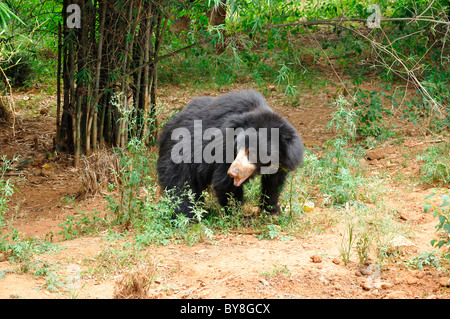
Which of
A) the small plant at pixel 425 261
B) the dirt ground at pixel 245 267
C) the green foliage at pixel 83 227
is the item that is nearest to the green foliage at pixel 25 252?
the dirt ground at pixel 245 267

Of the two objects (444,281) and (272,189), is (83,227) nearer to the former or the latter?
(272,189)

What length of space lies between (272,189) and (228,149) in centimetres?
50

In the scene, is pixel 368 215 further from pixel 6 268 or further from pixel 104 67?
pixel 104 67

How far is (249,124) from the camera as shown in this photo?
138 inches

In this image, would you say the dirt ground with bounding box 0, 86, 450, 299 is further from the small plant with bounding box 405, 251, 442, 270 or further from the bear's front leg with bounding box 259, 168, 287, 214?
the bear's front leg with bounding box 259, 168, 287, 214

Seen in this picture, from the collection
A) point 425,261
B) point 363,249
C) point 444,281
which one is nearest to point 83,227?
point 363,249

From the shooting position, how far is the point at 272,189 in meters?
3.79

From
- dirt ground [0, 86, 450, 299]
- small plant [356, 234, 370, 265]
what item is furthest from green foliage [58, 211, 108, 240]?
small plant [356, 234, 370, 265]

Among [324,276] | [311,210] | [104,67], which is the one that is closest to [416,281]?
[324,276]

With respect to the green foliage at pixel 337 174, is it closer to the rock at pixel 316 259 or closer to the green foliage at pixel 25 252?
the rock at pixel 316 259

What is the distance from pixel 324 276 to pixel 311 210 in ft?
4.69

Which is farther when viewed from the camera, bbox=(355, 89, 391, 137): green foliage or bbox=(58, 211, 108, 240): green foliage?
bbox=(355, 89, 391, 137): green foliage

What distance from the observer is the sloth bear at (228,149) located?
3.49 meters

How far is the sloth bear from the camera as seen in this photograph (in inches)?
137
